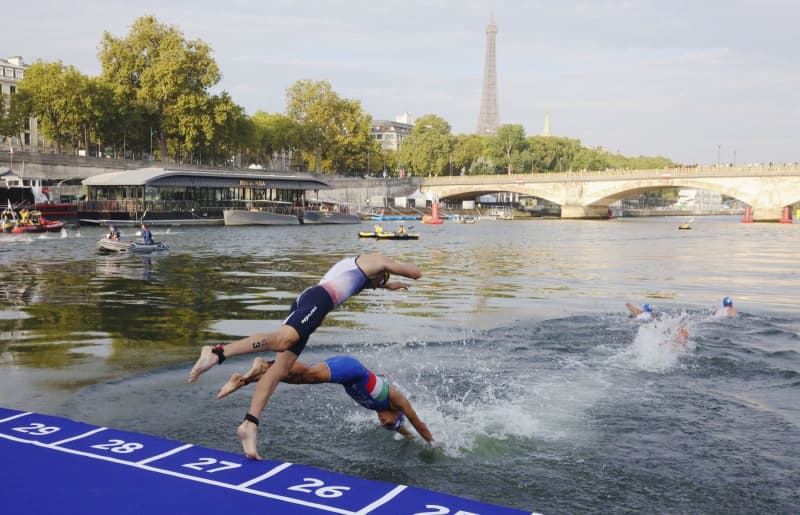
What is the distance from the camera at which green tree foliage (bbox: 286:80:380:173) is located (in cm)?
10750

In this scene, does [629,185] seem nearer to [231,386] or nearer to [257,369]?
[257,369]

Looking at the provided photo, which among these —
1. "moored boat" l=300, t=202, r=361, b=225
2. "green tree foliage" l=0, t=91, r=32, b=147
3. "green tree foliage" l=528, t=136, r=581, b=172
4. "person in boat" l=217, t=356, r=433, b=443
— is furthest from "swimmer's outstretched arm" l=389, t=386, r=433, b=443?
"green tree foliage" l=528, t=136, r=581, b=172

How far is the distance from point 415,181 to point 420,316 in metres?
110

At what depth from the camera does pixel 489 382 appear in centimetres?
1062

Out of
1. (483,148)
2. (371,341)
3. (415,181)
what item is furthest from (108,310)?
(483,148)

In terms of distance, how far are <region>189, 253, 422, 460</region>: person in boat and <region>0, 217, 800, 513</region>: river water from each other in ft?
2.94

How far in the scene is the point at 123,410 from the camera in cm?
884

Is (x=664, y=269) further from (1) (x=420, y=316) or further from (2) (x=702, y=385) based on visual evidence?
(2) (x=702, y=385)

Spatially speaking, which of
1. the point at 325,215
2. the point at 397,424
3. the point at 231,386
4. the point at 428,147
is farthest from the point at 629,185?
the point at 231,386

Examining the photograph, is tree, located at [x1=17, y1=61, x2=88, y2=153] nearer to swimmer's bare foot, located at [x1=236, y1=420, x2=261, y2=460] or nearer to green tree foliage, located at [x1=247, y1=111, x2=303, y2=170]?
green tree foliage, located at [x1=247, y1=111, x2=303, y2=170]

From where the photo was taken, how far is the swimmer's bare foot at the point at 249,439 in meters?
6.48

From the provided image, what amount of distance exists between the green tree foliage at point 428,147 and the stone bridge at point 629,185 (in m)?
8.80

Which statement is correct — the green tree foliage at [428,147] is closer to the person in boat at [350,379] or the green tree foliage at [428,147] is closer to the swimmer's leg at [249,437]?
the person in boat at [350,379]

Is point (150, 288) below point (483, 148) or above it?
below
